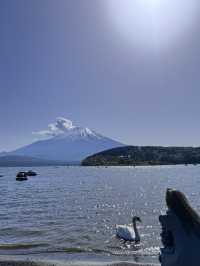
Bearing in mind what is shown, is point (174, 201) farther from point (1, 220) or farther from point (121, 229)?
point (1, 220)

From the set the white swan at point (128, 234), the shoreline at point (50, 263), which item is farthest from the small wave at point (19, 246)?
the shoreline at point (50, 263)

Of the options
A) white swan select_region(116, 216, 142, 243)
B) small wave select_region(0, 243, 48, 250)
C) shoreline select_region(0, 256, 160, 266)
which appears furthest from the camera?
white swan select_region(116, 216, 142, 243)

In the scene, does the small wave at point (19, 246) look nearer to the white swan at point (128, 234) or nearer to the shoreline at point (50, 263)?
the white swan at point (128, 234)

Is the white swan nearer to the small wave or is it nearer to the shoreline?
the small wave

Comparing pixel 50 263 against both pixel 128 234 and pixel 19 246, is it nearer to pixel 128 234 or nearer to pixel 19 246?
pixel 19 246

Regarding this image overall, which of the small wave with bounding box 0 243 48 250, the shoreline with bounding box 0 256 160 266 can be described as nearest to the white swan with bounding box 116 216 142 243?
the small wave with bounding box 0 243 48 250

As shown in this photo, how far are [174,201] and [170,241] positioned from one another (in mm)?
804

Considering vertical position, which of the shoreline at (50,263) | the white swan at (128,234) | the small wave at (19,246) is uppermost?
the white swan at (128,234)

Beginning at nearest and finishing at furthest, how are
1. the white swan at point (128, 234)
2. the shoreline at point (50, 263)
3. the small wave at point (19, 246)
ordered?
the shoreline at point (50, 263)
the small wave at point (19, 246)
the white swan at point (128, 234)

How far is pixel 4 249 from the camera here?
23703 mm

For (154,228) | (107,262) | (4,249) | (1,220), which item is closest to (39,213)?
(1,220)

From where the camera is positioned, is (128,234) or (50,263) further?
(128,234)

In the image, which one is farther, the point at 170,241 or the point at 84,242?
the point at 84,242

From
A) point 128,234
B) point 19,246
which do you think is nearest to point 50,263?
point 19,246
